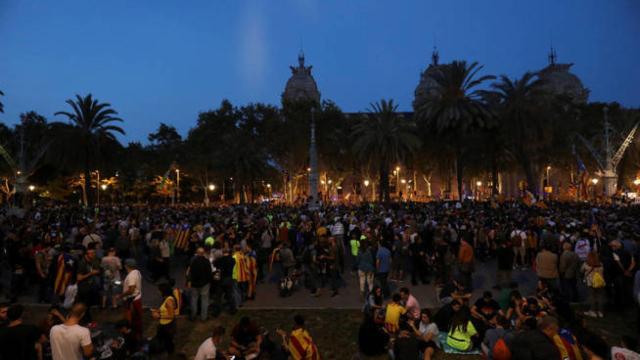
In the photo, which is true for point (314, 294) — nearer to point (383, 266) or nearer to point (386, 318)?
point (383, 266)

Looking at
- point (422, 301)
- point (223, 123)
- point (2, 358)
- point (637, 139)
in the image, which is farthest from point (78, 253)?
point (637, 139)

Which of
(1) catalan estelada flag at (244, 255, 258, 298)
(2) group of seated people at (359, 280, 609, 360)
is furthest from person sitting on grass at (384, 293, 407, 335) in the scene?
(1) catalan estelada flag at (244, 255, 258, 298)

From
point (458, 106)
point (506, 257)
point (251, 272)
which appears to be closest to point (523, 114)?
point (458, 106)

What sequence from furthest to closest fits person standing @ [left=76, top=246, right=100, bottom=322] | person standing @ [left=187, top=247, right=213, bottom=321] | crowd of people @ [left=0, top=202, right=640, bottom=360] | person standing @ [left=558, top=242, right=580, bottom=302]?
person standing @ [left=558, top=242, right=580, bottom=302] < person standing @ [left=187, top=247, right=213, bottom=321] < person standing @ [left=76, top=246, right=100, bottom=322] < crowd of people @ [left=0, top=202, right=640, bottom=360]

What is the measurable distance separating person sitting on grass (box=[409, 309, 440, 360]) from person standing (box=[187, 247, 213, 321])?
4.56m

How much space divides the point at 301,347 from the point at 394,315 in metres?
1.97

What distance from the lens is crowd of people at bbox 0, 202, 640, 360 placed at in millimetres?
6098

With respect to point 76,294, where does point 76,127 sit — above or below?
above

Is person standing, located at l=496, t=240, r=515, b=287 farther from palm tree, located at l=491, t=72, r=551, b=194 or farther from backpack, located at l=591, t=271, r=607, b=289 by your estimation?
palm tree, located at l=491, t=72, r=551, b=194

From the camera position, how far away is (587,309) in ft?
34.3

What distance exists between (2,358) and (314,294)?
7.67 m

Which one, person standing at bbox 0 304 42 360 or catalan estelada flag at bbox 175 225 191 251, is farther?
catalan estelada flag at bbox 175 225 191 251

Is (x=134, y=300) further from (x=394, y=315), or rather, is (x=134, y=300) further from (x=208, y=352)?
(x=394, y=315)

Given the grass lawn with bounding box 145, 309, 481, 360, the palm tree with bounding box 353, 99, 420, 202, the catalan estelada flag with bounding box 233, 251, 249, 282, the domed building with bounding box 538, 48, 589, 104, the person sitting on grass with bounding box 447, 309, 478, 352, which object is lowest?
the grass lawn with bounding box 145, 309, 481, 360
